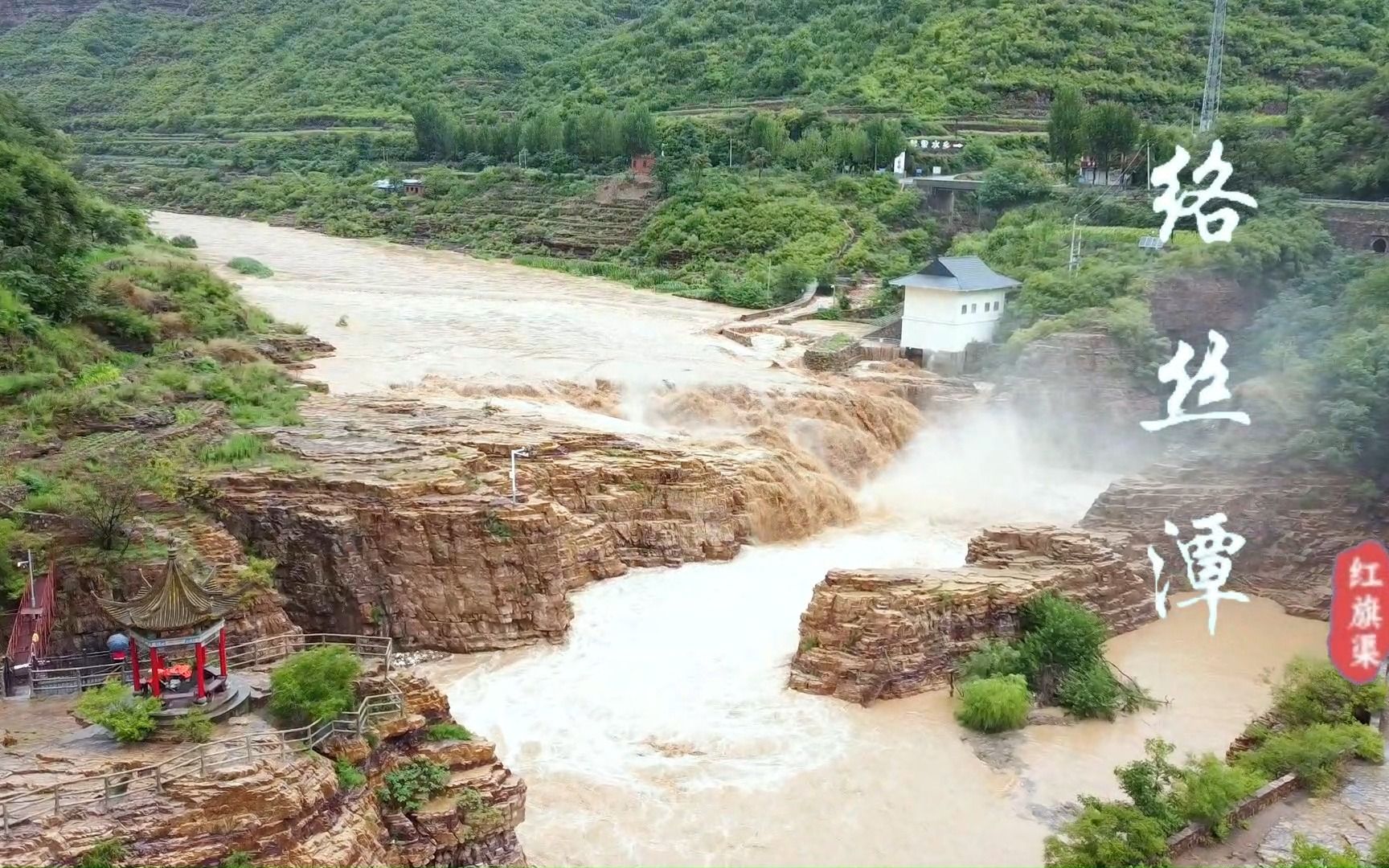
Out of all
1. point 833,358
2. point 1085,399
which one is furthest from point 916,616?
point 833,358

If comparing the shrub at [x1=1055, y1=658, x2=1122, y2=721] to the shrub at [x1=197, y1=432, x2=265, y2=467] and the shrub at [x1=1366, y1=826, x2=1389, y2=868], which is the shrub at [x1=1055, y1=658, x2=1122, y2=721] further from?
the shrub at [x1=197, y1=432, x2=265, y2=467]

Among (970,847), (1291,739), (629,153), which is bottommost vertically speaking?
(970,847)

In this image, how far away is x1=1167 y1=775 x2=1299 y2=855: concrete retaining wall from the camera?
14.6 metres

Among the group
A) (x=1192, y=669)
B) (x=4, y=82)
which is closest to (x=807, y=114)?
Answer: (x=1192, y=669)

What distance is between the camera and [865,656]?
20.8m

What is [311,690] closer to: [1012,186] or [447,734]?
[447,734]

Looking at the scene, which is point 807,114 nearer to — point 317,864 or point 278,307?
point 278,307

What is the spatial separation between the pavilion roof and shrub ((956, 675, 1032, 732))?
1086cm

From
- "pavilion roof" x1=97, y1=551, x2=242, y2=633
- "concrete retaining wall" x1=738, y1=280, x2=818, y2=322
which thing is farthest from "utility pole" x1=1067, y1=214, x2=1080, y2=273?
"pavilion roof" x1=97, y1=551, x2=242, y2=633

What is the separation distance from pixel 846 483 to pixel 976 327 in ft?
27.5

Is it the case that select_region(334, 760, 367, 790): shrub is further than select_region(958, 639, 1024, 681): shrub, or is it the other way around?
select_region(958, 639, 1024, 681): shrub

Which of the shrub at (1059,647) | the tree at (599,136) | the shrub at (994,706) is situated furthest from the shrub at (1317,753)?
the tree at (599,136)

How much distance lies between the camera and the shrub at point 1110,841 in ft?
47.0

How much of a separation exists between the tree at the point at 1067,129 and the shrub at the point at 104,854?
143 ft
